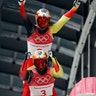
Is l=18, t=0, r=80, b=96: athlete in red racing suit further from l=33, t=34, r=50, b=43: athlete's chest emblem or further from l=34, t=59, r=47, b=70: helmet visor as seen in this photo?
l=34, t=59, r=47, b=70: helmet visor

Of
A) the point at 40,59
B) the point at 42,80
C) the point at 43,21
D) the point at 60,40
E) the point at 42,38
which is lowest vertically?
the point at 60,40

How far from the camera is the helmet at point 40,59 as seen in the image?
38.5ft

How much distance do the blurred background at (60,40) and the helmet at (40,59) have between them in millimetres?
5584

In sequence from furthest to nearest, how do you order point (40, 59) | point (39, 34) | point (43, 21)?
point (39, 34) < point (43, 21) < point (40, 59)

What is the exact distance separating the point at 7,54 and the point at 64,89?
3043 millimetres

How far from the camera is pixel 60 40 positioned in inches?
835

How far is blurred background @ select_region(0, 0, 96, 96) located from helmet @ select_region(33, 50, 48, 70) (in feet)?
18.3

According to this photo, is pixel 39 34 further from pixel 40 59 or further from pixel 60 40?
pixel 60 40

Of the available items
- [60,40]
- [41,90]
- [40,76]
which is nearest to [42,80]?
[40,76]

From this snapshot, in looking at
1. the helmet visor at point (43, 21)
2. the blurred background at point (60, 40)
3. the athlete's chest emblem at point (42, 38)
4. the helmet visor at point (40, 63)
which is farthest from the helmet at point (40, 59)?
the blurred background at point (60, 40)

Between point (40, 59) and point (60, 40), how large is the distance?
952 cm

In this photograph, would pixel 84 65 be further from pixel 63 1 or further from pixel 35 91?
pixel 35 91

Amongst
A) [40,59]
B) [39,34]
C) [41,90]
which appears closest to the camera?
[40,59]

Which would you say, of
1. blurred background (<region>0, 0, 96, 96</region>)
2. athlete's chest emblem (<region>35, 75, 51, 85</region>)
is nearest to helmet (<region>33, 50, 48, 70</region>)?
athlete's chest emblem (<region>35, 75, 51, 85</region>)
